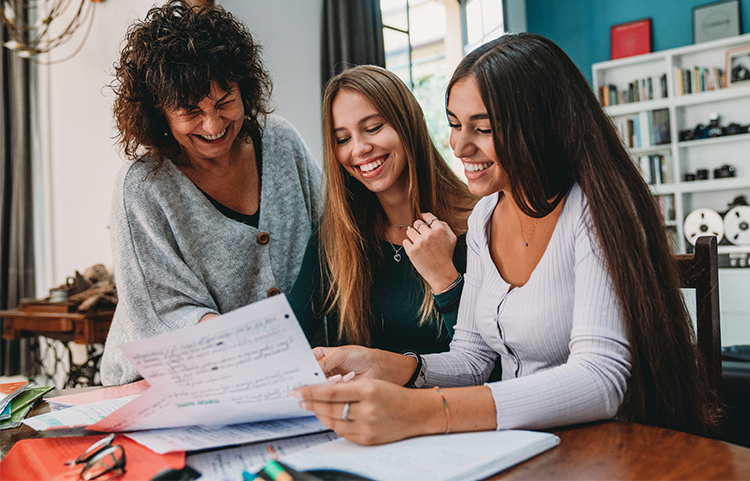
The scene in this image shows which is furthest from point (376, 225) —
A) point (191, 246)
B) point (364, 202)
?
point (191, 246)

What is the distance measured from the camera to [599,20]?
526cm

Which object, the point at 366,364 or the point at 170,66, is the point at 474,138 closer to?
the point at 366,364

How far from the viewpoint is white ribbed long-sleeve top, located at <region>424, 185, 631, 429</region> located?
0.71 m

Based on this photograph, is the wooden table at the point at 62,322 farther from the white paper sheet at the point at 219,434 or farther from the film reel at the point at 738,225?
the film reel at the point at 738,225

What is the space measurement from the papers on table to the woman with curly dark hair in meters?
0.57

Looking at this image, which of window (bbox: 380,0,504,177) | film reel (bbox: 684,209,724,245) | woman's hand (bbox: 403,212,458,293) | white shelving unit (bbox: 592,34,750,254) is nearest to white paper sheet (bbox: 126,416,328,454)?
woman's hand (bbox: 403,212,458,293)

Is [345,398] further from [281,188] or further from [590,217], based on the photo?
[281,188]

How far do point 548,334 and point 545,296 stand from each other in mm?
60

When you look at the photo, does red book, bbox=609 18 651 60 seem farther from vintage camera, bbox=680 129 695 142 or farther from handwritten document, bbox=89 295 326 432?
handwritten document, bbox=89 295 326 432

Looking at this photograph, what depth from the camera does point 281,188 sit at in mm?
1521

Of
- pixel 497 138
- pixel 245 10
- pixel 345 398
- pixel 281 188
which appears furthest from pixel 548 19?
pixel 345 398

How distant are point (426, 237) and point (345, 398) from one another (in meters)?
0.66

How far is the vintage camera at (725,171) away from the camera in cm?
451

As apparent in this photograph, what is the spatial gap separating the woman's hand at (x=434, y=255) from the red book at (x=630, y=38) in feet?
15.1
